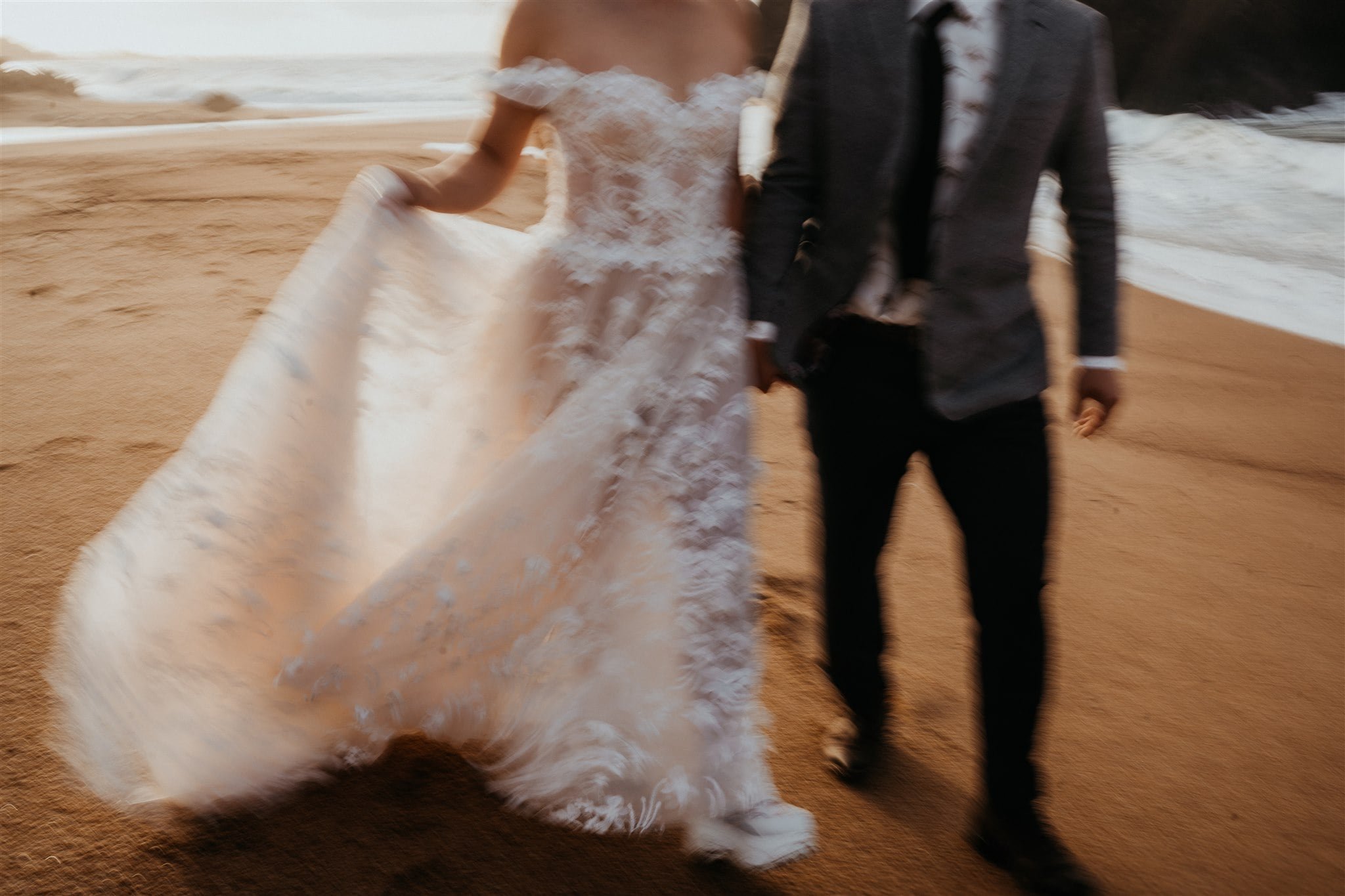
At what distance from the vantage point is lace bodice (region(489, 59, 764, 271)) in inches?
79.6

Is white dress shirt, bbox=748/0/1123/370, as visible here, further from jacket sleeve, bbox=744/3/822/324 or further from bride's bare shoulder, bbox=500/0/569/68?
bride's bare shoulder, bbox=500/0/569/68

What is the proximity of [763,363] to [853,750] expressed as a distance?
0.98m

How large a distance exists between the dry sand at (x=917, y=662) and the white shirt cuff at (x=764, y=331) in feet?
1.51

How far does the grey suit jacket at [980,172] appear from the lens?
1861mm

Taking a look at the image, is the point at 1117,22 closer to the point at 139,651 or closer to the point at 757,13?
the point at 757,13

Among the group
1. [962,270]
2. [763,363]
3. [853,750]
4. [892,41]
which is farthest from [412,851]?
[892,41]

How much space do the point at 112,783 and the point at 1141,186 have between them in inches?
622

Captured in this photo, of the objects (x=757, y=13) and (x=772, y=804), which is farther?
(x=757, y=13)

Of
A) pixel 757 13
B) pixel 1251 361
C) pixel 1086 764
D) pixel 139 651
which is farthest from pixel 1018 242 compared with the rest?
pixel 1251 361

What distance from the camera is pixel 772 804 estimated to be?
6.75 ft

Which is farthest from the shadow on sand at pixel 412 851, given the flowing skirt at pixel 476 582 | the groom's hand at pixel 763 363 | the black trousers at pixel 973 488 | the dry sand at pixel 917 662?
the groom's hand at pixel 763 363

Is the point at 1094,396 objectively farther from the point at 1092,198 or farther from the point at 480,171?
the point at 480,171

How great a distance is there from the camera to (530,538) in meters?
2.00

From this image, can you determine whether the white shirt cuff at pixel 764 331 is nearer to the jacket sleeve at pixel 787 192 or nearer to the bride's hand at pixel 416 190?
the jacket sleeve at pixel 787 192
